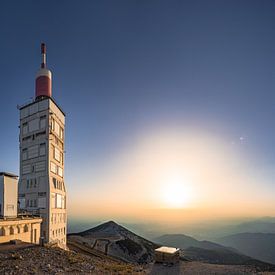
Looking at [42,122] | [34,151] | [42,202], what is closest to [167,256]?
[42,202]

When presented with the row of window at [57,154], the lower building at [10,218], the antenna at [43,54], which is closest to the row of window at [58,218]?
the lower building at [10,218]

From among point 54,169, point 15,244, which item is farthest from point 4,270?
point 54,169

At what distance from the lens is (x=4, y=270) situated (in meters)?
17.1

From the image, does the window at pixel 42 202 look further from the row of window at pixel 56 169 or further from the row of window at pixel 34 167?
the row of window at pixel 56 169

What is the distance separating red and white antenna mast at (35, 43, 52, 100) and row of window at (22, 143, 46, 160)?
29.9ft

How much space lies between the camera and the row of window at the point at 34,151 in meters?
42.4

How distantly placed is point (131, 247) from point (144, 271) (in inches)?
1842

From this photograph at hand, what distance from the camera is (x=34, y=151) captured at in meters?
43.3

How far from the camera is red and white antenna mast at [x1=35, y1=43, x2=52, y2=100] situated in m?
46.8

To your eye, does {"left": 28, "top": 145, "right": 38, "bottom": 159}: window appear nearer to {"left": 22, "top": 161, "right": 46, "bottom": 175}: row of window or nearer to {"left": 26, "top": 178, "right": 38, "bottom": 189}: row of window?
{"left": 22, "top": 161, "right": 46, "bottom": 175}: row of window

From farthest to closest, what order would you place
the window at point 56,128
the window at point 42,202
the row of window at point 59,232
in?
the window at point 56,128 < the row of window at point 59,232 < the window at point 42,202

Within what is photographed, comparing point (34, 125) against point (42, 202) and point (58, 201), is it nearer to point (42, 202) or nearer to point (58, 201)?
point (42, 202)

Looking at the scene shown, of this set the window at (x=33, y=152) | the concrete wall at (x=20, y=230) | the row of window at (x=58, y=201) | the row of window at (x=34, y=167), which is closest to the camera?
the concrete wall at (x=20, y=230)

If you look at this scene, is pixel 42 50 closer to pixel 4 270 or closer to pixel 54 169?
pixel 54 169
